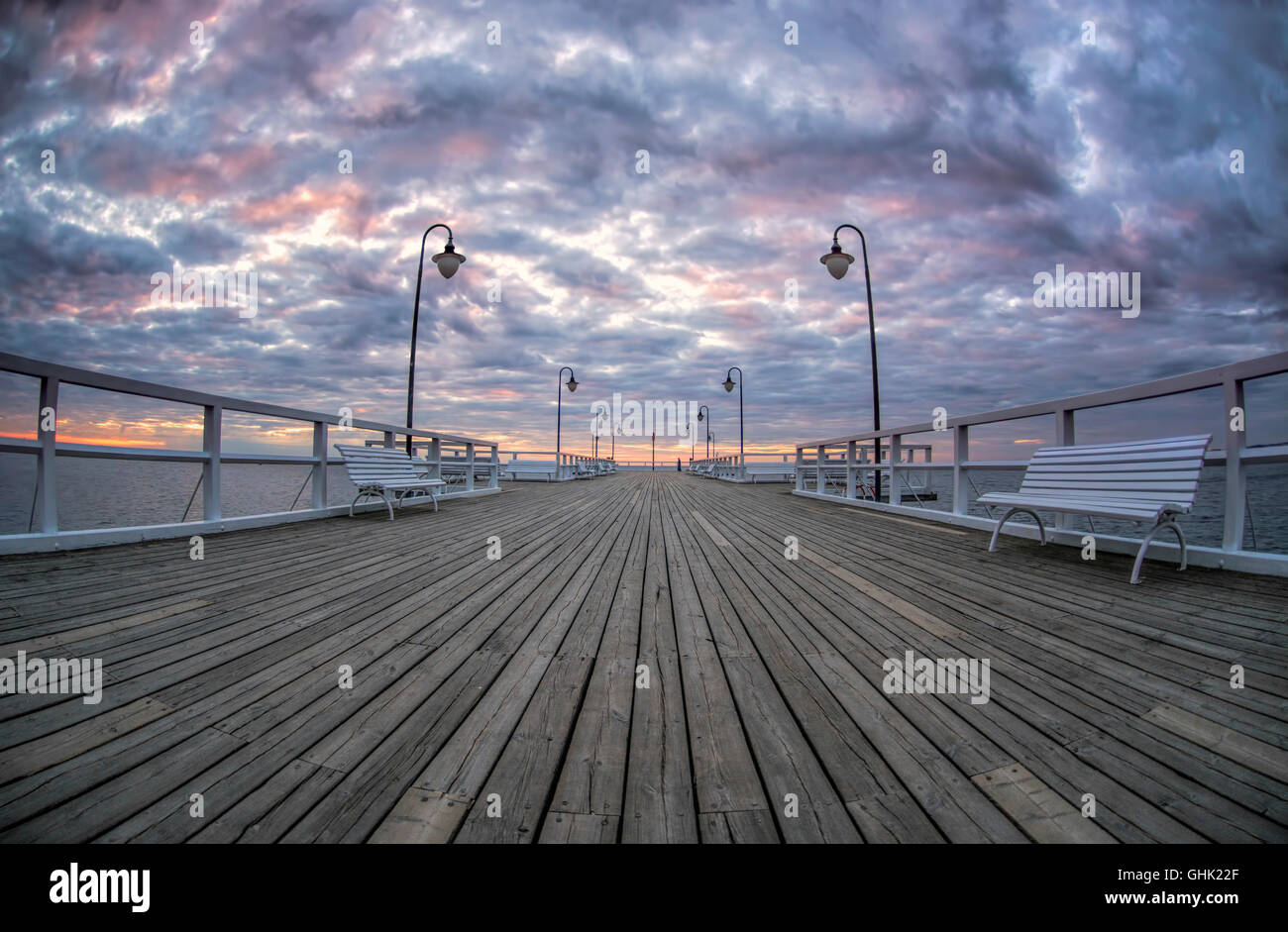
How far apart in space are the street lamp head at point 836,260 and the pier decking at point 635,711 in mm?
8237

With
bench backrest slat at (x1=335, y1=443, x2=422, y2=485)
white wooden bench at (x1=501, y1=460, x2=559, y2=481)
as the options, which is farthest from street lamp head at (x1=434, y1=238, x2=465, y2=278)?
white wooden bench at (x1=501, y1=460, x2=559, y2=481)

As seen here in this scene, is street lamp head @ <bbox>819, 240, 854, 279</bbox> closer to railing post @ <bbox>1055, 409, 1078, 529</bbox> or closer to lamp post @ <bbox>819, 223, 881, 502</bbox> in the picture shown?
lamp post @ <bbox>819, 223, 881, 502</bbox>

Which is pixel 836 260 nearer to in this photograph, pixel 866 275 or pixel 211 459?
pixel 866 275

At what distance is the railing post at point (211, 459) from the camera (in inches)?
182

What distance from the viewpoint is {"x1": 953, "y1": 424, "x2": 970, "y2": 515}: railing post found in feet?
18.8

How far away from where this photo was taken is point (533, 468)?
21500 millimetres

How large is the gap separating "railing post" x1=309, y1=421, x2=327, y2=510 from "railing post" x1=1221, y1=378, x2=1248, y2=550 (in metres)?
8.28

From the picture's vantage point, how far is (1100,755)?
4.40 ft

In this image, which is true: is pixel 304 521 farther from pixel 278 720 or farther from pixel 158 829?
pixel 158 829

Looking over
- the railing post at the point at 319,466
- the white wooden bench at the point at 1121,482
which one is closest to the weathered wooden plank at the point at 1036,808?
the white wooden bench at the point at 1121,482

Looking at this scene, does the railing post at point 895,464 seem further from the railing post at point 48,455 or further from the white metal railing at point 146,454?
the railing post at point 48,455
